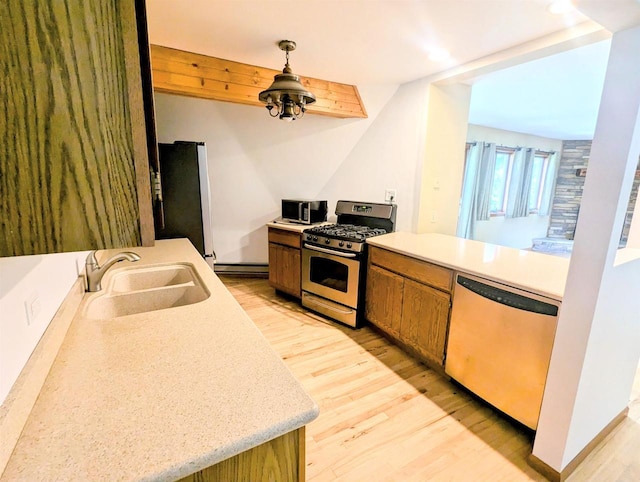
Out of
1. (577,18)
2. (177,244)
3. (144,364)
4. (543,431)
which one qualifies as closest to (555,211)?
(577,18)

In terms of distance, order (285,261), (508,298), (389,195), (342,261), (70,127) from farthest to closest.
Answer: (285,261)
(389,195)
(342,261)
(508,298)
(70,127)

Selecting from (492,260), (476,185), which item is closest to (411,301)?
(492,260)

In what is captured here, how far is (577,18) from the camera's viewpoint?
1786 millimetres

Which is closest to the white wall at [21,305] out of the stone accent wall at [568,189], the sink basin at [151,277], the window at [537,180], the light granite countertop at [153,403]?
the light granite countertop at [153,403]

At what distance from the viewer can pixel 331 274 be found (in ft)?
10.3

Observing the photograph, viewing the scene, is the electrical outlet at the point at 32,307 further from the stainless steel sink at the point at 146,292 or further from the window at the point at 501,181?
the window at the point at 501,181

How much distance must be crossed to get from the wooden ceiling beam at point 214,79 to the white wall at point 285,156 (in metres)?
0.58

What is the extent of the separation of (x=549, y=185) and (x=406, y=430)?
303 inches

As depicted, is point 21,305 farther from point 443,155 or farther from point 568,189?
point 568,189

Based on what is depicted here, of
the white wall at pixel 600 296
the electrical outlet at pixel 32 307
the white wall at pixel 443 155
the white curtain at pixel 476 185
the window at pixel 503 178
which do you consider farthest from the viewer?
the window at pixel 503 178

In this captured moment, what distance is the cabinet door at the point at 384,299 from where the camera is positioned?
8.20 ft

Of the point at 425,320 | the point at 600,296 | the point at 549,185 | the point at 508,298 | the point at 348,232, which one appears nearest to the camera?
→ the point at 600,296

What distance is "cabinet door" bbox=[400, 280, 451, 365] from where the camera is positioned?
212 centimetres

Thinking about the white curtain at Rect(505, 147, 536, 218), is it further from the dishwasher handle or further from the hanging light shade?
the hanging light shade
